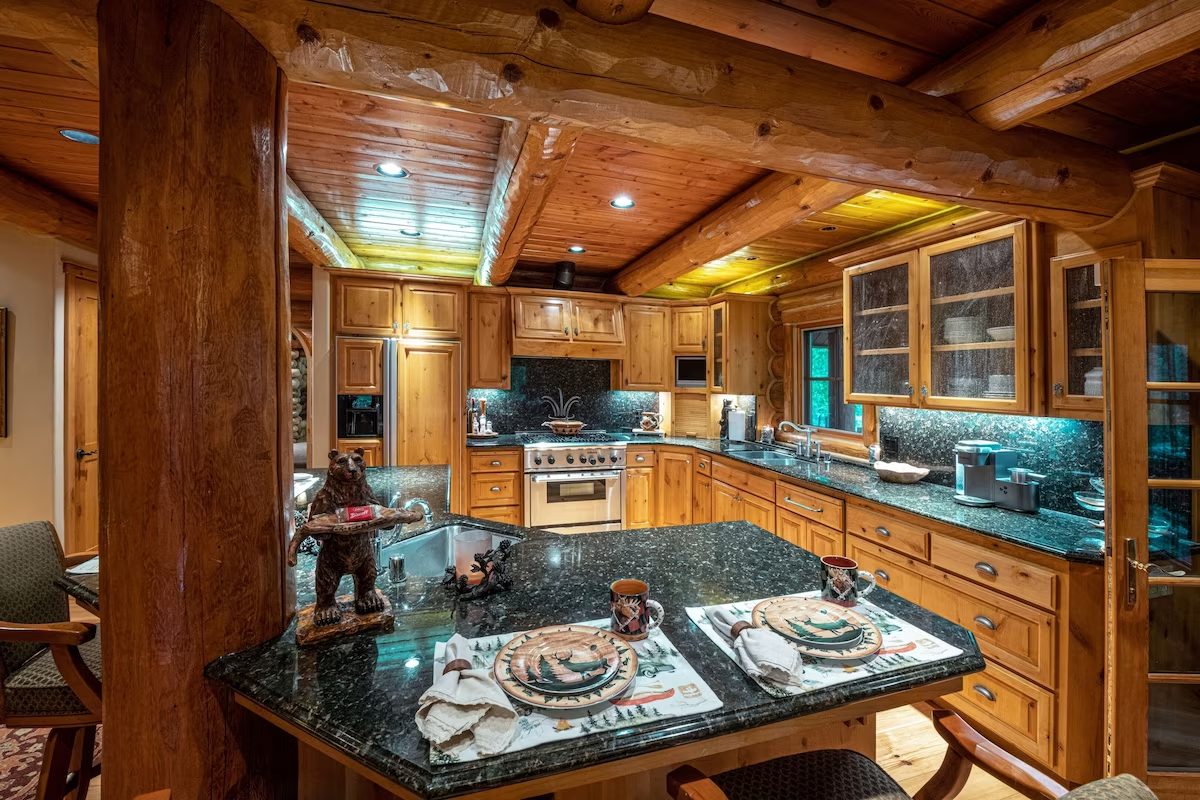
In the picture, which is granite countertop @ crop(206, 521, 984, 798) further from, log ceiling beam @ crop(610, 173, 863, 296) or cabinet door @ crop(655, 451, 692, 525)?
cabinet door @ crop(655, 451, 692, 525)

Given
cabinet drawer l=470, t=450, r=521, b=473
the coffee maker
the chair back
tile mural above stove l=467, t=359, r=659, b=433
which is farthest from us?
tile mural above stove l=467, t=359, r=659, b=433

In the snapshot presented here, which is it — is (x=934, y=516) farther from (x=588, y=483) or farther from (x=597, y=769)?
(x=588, y=483)

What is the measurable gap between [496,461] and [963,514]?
330cm

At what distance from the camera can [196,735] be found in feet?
3.29

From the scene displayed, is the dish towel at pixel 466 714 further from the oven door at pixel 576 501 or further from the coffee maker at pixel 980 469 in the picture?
the oven door at pixel 576 501

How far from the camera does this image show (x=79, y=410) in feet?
12.3

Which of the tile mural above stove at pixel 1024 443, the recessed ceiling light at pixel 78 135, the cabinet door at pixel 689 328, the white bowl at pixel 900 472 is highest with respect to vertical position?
the recessed ceiling light at pixel 78 135

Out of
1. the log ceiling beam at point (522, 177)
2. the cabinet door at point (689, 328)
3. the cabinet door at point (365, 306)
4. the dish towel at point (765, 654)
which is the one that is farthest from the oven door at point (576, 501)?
the dish towel at point (765, 654)

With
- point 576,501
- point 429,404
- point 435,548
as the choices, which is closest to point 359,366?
point 429,404

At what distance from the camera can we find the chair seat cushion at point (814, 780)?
1014mm

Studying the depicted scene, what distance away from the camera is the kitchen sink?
1.91 meters

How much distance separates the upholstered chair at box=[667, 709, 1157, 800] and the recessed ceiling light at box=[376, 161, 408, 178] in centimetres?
286

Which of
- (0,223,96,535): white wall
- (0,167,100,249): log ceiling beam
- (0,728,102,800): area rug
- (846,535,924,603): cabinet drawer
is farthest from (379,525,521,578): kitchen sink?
(0,223,96,535): white wall

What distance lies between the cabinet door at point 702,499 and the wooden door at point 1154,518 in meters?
2.65
